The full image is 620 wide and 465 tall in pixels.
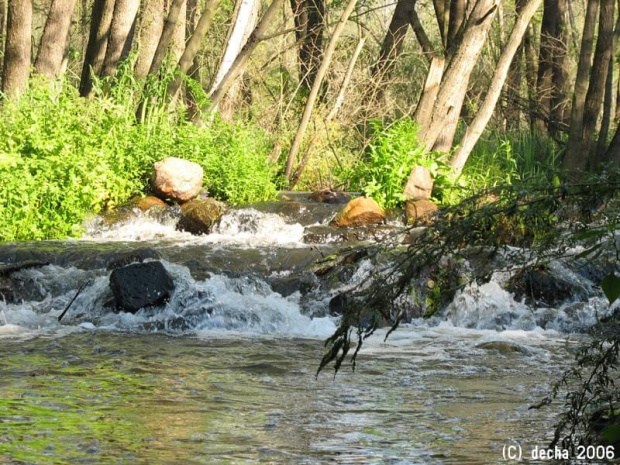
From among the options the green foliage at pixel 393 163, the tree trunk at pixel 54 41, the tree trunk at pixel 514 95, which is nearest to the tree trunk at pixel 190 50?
the tree trunk at pixel 54 41

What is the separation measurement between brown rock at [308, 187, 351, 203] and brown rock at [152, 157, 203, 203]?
5.45 ft

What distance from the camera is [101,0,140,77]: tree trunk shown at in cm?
1653

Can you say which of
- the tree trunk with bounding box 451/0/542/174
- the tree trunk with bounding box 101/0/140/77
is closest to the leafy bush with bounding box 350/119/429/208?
→ the tree trunk with bounding box 451/0/542/174

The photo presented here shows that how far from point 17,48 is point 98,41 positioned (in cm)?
225

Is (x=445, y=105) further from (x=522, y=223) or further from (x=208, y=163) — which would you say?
(x=522, y=223)

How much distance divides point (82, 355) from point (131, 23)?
1103 centimetres

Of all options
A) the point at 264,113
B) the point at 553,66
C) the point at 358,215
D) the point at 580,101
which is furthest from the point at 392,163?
the point at 553,66

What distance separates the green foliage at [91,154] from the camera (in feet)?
39.9

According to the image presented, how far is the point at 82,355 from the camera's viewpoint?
686 centimetres

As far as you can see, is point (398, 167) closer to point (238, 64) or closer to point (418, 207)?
point (418, 207)

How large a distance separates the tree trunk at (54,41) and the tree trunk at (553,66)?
966cm

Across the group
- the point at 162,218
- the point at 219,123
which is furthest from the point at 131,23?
the point at 162,218

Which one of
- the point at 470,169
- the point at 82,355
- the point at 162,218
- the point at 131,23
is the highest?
the point at 131,23

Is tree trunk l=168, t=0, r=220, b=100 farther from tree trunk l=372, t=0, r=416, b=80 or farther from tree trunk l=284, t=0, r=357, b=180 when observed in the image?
tree trunk l=372, t=0, r=416, b=80
